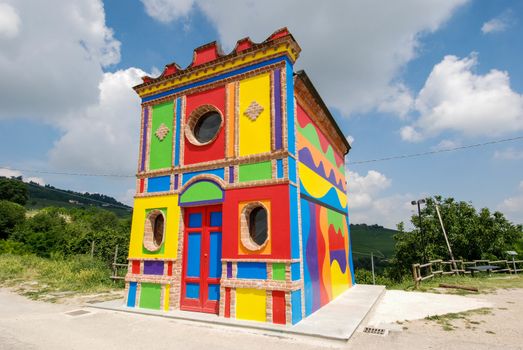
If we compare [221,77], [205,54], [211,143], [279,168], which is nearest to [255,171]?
[279,168]

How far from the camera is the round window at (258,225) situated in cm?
775

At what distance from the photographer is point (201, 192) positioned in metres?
8.56

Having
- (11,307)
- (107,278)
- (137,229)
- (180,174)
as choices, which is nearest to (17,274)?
(107,278)

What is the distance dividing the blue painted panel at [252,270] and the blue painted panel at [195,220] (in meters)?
1.91

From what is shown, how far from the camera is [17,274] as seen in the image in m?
15.9

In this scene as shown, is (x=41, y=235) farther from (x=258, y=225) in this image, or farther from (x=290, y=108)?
(x=290, y=108)

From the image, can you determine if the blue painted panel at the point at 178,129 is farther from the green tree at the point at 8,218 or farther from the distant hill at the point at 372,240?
the distant hill at the point at 372,240

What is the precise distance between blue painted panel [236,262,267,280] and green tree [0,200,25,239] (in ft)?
159

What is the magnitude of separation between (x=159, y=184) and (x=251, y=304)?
4.73 meters

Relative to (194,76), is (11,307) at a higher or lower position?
lower

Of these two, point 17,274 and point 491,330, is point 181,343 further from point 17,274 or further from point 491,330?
point 17,274

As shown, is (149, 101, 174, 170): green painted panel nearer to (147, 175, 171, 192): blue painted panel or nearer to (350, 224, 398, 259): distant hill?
(147, 175, 171, 192): blue painted panel

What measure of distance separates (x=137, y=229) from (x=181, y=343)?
15.1ft

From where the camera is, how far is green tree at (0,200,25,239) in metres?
41.1
